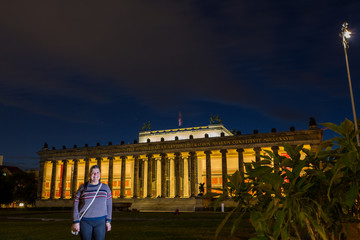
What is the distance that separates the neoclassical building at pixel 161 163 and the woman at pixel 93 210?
50786 mm

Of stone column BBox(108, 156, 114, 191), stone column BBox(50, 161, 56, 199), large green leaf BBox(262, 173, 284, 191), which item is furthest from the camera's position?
stone column BBox(50, 161, 56, 199)

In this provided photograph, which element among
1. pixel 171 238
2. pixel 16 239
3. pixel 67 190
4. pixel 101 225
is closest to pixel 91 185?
pixel 101 225

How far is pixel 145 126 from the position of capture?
273ft

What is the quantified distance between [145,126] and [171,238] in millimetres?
68861

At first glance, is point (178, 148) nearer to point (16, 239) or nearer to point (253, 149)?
point (253, 149)

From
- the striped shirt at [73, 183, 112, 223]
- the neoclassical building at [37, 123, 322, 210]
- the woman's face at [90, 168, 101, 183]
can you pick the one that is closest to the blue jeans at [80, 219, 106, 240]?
the striped shirt at [73, 183, 112, 223]

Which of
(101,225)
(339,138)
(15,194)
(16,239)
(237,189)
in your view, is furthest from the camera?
(15,194)

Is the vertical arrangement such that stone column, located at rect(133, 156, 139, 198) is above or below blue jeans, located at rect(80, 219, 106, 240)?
above

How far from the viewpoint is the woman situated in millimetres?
7387

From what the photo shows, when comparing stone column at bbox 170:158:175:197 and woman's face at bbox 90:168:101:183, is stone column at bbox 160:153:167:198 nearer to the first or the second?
stone column at bbox 170:158:175:197

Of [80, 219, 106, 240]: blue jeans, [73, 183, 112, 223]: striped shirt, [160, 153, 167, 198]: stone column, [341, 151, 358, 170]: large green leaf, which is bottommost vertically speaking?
[80, 219, 106, 240]: blue jeans

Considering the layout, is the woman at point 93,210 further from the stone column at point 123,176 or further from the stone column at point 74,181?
the stone column at point 74,181

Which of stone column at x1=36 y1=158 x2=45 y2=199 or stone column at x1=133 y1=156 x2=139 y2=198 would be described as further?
stone column at x1=36 y1=158 x2=45 y2=199

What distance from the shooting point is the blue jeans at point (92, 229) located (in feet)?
24.3
